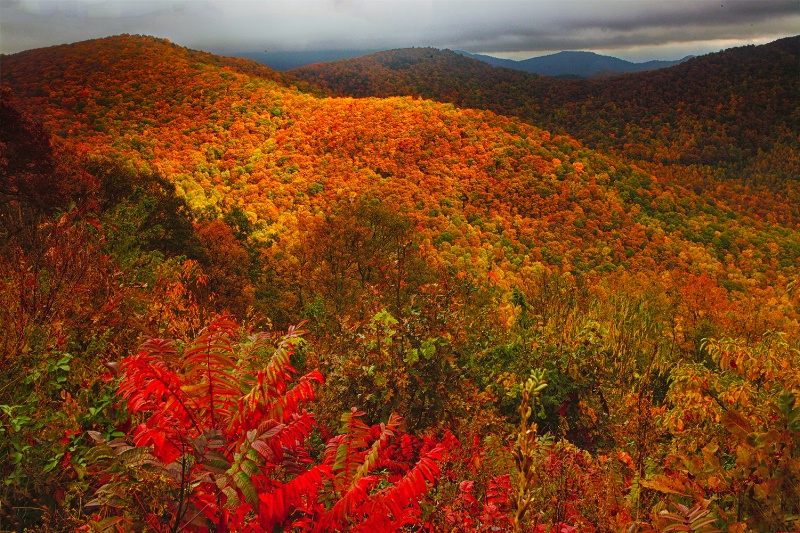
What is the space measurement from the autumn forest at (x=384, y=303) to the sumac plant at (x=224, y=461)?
0.02 metres

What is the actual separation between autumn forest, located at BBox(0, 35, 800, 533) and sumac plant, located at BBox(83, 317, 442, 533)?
0.02 meters

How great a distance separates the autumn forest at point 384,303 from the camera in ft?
9.46

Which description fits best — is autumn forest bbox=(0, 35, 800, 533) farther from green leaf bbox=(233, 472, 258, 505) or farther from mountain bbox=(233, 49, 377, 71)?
mountain bbox=(233, 49, 377, 71)

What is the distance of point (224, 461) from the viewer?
244 centimetres

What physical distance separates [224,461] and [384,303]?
7.65m

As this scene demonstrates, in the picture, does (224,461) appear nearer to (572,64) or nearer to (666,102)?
(666,102)

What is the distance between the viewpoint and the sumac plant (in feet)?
8.14

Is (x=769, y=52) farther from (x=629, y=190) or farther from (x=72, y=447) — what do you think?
(x=72, y=447)

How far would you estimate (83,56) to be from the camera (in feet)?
126

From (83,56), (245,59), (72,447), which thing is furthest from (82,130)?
(72,447)

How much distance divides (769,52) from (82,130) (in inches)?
2589

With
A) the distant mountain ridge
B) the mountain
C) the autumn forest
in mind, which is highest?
the distant mountain ridge

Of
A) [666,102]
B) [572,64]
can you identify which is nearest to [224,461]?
[666,102]

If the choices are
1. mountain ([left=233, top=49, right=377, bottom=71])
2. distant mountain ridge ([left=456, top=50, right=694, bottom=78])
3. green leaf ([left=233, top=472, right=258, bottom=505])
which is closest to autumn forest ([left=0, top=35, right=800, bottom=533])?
green leaf ([left=233, top=472, right=258, bottom=505])
